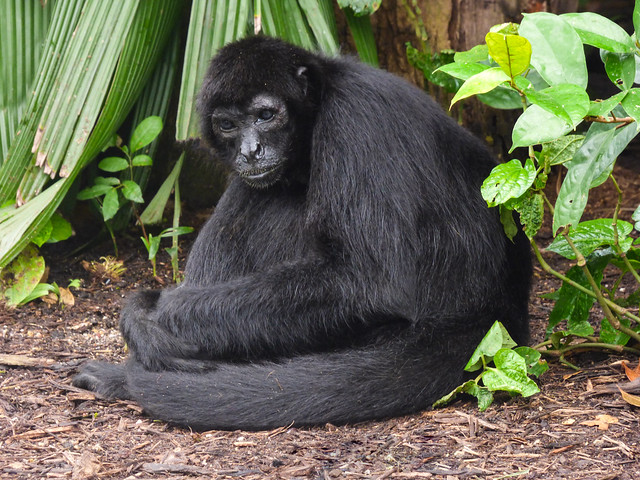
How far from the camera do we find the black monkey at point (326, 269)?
3.90m

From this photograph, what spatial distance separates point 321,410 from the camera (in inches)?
149

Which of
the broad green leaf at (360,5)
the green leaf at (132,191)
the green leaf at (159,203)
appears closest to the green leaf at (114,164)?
the green leaf at (132,191)

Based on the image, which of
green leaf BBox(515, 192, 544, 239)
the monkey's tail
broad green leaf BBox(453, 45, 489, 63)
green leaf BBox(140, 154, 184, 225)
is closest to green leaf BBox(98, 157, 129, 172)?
green leaf BBox(140, 154, 184, 225)

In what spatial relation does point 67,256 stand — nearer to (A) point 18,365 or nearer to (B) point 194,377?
(A) point 18,365

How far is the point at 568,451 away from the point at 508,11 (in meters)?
3.87

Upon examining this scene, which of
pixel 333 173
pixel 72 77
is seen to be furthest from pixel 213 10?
pixel 333 173

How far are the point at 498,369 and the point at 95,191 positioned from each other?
376 cm

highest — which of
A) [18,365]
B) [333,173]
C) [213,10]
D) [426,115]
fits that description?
[213,10]

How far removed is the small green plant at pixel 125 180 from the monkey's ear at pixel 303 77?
6.10 feet

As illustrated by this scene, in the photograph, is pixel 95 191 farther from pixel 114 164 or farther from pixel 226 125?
pixel 226 125

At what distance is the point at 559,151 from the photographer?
3.58 meters

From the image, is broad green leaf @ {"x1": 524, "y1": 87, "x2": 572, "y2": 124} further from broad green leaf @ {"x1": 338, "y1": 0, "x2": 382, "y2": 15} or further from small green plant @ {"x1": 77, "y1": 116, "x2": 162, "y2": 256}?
small green plant @ {"x1": 77, "y1": 116, "x2": 162, "y2": 256}

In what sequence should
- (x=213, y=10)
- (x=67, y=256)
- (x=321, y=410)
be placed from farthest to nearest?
1. (x=67, y=256)
2. (x=213, y=10)
3. (x=321, y=410)

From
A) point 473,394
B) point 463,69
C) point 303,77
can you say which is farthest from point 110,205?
point 463,69
